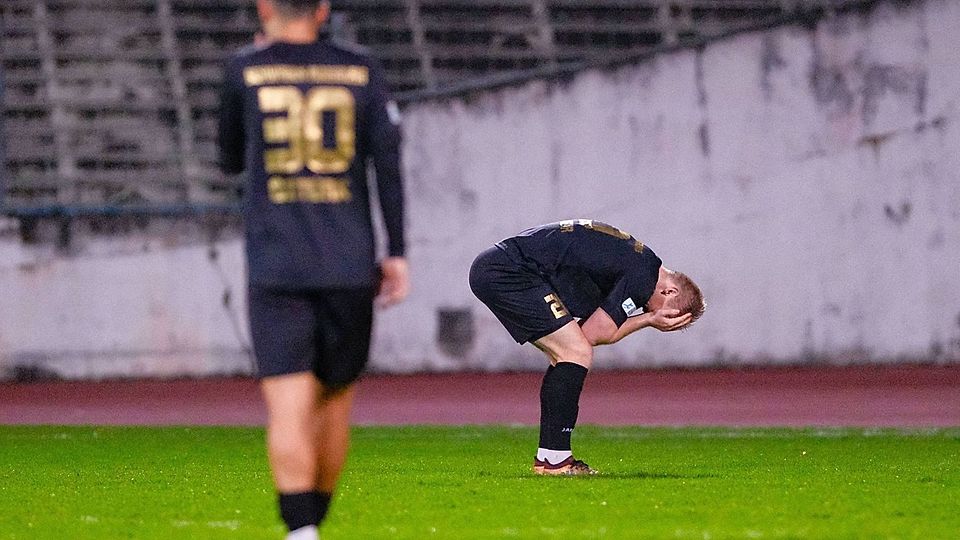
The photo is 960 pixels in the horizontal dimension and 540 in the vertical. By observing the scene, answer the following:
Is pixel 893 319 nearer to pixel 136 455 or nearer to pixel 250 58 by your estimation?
pixel 136 455

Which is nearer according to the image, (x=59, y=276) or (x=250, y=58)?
(x=250, y=58)

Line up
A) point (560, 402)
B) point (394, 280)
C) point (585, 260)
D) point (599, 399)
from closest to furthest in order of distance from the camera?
point (394, 280)
point (560, 402)
point (585, 260)
point (599, 399)

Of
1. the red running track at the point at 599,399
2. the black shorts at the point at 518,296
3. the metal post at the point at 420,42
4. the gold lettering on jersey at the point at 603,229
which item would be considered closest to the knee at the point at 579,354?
the black shorts at the point at 518,296

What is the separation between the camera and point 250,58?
5.55 metres

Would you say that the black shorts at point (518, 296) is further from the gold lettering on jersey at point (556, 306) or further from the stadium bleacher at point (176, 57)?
the stadium bleacher at point (176, 57)

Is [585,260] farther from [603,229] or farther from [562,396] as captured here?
[562,396]

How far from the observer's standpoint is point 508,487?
8781 mm

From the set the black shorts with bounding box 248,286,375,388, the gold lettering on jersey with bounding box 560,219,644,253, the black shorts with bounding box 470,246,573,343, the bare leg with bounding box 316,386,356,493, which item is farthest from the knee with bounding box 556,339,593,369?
the black shorts with bounding box 248,286,375,388

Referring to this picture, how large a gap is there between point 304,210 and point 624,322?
409cm

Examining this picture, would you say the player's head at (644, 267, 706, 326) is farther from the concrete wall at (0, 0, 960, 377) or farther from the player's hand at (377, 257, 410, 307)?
the concrete wall at (0, 0, 960, 377)

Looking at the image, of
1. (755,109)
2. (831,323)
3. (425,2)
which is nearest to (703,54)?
(755,109)

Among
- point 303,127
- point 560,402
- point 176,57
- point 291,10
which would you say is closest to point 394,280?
point 303,127

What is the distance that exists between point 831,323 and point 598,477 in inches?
402

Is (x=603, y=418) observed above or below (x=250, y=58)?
below
